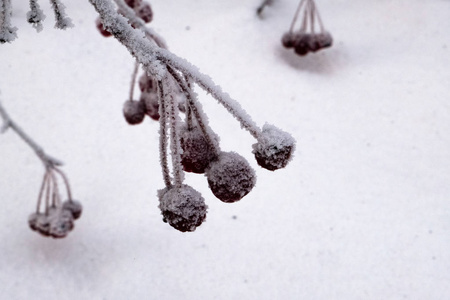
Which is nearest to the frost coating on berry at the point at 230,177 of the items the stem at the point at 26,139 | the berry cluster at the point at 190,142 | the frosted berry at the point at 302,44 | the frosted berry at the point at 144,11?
the berry cluster at the point at 190,142

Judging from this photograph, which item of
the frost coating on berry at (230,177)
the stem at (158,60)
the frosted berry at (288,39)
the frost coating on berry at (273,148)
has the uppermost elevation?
the stem at (158,60)

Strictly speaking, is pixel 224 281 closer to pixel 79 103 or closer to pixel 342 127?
pixel 342 127

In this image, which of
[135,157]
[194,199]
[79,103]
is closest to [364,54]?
[135,157]

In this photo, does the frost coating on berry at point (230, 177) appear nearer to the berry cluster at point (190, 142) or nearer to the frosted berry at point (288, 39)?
the berry cluster at point (190, 142)

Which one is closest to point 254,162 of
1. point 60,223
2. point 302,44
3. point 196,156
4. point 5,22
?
point 302,44

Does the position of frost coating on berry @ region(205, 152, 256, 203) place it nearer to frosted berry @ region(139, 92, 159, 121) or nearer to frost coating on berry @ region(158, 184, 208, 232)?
frost coating on berry @ region(158, 184, 208, 232)

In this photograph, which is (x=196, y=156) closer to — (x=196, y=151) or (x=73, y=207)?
(x=196, y=151)
